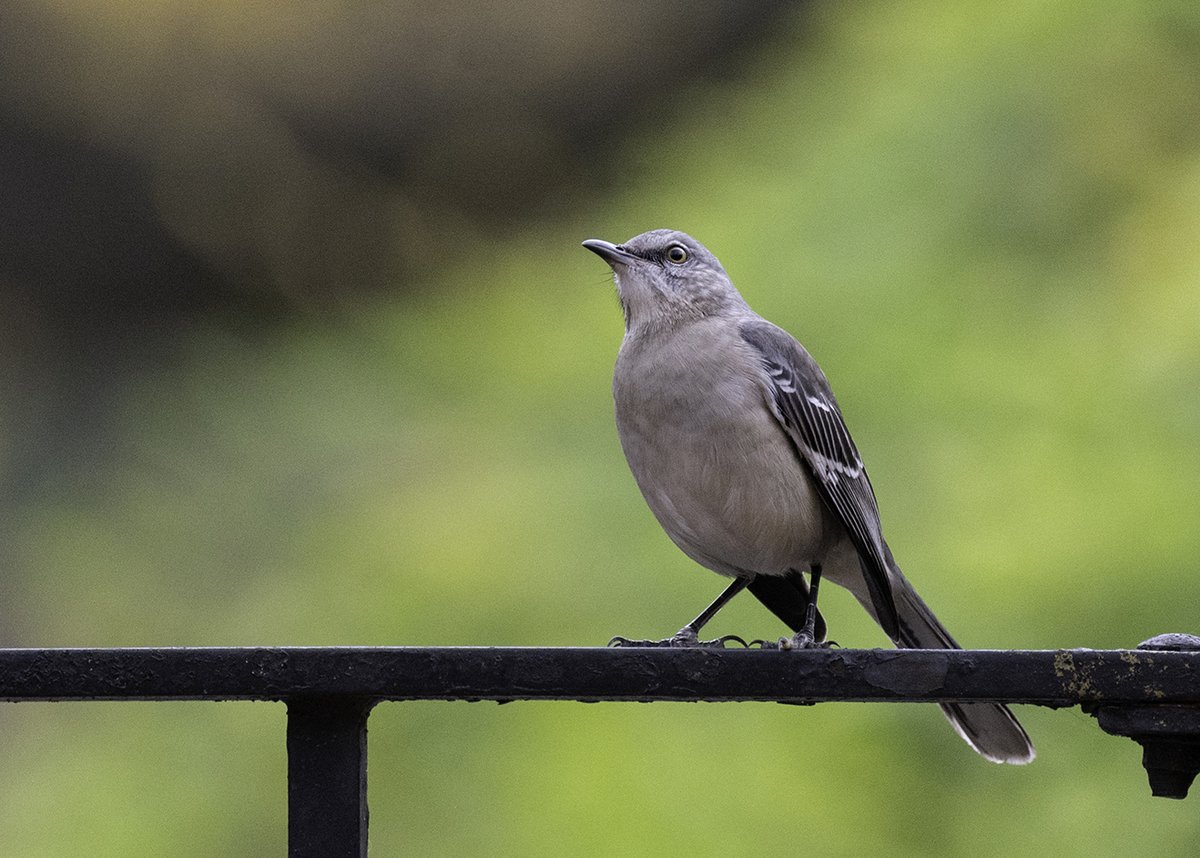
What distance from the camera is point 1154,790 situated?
1.32 m

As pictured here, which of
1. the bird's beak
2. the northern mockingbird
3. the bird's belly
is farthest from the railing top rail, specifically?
the bird's beak

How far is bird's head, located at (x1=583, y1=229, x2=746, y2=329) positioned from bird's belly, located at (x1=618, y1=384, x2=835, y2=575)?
13.4 inches

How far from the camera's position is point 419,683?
1.33m

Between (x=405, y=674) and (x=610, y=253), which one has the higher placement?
(x=610, y=253)

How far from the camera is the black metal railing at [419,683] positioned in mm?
1301

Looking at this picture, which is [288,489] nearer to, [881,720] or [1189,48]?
[881,720]

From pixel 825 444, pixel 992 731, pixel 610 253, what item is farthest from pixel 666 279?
pixel 992 731

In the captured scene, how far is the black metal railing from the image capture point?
1.30m

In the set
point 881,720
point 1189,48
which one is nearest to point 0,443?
point 881,720

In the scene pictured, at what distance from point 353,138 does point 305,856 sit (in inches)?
209

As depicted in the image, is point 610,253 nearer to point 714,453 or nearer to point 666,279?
point 666,279

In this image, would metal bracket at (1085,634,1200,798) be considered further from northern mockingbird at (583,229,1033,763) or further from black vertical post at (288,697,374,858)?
northern mockingbird at (583,229,1033,763)

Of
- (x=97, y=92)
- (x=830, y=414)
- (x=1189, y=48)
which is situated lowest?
(x=830, y=414)

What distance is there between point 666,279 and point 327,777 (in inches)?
82.0
